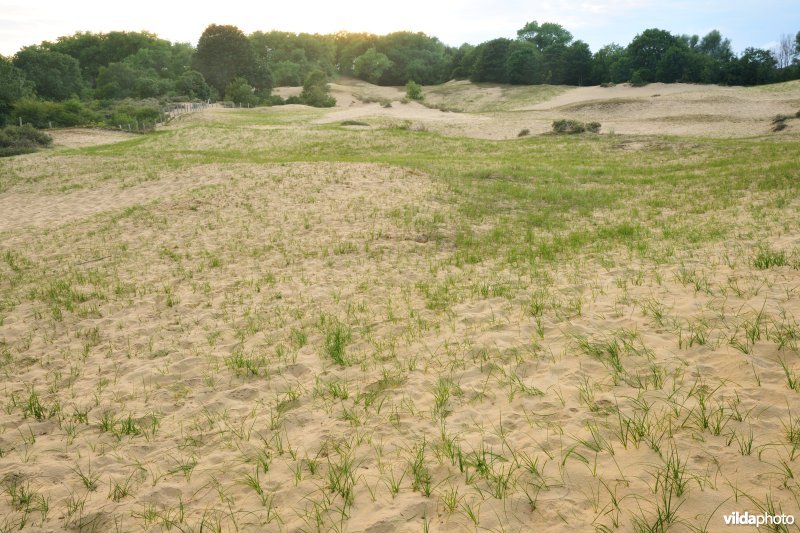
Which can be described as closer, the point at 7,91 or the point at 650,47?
the point at 7,91

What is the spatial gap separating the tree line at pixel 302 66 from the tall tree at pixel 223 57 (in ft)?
0.57

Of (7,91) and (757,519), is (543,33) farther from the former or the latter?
(757,519)

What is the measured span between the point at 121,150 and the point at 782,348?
3559cm

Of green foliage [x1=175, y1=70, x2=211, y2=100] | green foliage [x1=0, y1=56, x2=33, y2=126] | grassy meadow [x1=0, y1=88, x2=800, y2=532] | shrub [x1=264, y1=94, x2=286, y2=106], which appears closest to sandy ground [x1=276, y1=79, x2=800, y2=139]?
shrub [x1=264, y1=94, x2=286, y2=106]

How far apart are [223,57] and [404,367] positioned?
94.9 m

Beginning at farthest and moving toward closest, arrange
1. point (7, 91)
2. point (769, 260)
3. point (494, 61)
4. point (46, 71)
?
point (494, 61) < point (46, 71) < point (7, 91) < point (769, 260)

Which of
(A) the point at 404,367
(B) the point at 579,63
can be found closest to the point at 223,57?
(B) the point at 579,63

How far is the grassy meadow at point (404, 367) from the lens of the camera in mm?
4145

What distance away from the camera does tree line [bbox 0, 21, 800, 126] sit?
64.4 metres

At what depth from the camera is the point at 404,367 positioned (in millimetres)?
6469

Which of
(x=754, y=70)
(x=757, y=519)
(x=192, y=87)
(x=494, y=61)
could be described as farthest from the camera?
(x=494, y=61)

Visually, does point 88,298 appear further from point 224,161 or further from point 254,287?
point 224,161

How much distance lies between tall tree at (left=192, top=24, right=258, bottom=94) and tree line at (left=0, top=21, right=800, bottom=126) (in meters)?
0.17

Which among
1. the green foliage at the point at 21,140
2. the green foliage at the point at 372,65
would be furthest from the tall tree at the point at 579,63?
the green foliage at the point at 21,140
